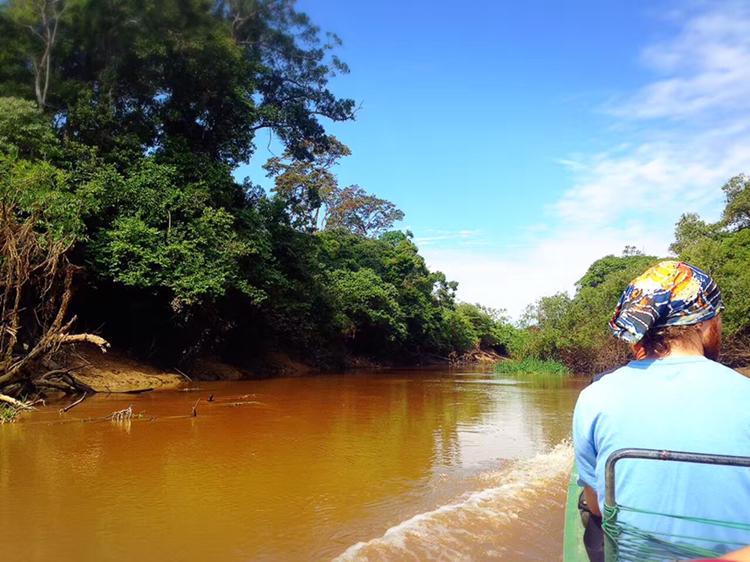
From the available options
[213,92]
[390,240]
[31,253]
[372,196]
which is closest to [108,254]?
[31,253]

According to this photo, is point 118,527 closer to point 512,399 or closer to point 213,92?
point 512,399

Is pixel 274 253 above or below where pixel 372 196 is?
below

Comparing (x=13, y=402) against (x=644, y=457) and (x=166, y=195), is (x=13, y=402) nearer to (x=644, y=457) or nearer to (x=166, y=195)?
(x=166, y=195)

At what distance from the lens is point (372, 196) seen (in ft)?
141

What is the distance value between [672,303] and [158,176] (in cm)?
1437

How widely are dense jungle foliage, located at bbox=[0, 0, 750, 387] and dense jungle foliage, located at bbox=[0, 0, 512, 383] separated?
5cm

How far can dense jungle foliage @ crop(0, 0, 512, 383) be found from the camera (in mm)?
11703

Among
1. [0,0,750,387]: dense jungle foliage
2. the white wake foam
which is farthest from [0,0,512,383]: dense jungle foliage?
the white wake foam

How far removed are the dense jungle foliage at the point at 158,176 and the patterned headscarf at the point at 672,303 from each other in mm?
9815

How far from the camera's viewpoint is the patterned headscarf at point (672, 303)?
164cm

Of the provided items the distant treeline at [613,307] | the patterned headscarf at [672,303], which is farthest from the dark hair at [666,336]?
the distant treeline at [613,307]

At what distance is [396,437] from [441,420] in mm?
2042

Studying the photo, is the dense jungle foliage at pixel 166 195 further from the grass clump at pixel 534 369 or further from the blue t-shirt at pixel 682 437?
the blue t-shirt at pixel 682 437

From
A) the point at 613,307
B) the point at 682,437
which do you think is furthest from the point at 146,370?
the point at 613,307
